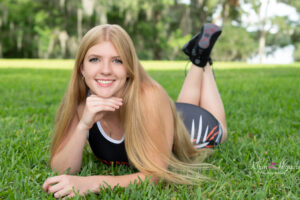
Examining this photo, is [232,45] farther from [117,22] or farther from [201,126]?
[201,126]

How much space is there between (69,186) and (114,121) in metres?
0.56

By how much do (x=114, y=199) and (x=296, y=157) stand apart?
1.48 m

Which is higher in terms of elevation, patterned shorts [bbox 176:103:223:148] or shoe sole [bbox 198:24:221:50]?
shoe sole [bbox 198:24:221:50]

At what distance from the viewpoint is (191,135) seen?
2768 mm

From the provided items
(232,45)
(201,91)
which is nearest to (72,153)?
(201,91)

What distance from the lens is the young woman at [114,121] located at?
73.4 inches

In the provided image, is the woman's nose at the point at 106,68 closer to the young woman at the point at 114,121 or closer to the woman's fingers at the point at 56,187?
the young woman at the point at 114,121

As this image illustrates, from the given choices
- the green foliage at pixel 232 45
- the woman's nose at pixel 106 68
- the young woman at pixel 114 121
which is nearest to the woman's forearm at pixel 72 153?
the young woman at pixel 114 121

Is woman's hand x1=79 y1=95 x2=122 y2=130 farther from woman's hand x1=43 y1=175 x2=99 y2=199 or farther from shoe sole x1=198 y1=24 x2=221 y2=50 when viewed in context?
shoe sole x1=198 y1=24 x2=221 y2=50

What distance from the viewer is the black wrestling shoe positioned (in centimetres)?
329

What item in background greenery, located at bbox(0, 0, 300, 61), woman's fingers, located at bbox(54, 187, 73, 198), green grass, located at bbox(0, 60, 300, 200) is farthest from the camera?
background greenery, located at bbox(0, 0, 300, 61)

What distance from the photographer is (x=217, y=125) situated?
2.97m

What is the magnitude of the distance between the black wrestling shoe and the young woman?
3.90 feet

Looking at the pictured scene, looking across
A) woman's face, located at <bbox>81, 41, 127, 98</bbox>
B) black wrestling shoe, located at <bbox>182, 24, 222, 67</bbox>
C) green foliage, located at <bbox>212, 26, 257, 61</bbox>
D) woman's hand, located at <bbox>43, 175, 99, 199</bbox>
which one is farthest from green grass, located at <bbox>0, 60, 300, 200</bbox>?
green foliage, located at <bbox>212, 26, 257, 61</bbox>
